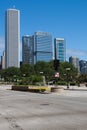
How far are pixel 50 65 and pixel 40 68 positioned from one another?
15.1ft

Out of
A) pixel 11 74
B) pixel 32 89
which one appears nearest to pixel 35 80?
pixel 32 89

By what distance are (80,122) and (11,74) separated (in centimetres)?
16443

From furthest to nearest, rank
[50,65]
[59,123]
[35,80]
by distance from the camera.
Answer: [50,65] → [35,80] → [59,123]

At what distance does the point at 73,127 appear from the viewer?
12805 mm

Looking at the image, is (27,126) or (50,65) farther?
(50,65)

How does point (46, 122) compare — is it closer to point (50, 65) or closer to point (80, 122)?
point (80, 122)

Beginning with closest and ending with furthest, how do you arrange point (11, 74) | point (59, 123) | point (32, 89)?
1. point (59, 123)
2. point (32, 89)
3. point (11, 74)

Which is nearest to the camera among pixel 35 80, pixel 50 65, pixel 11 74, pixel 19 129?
pixel 19 129

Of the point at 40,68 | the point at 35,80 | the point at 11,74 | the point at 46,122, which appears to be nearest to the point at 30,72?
the point at 40,68

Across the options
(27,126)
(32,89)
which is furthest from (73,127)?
(32,89)

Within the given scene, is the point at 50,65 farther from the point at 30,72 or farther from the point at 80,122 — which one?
the point at 80,122

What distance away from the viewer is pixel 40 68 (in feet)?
509

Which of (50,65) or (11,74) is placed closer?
(50,65)

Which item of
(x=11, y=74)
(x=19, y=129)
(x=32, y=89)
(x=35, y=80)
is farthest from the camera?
(x=11, y=74)
